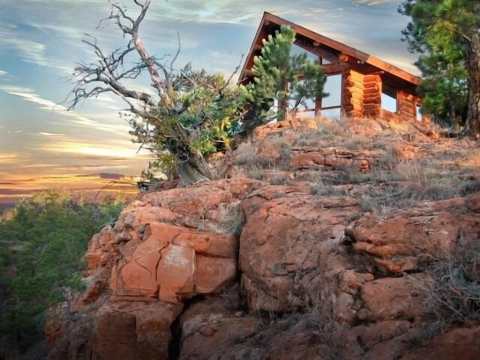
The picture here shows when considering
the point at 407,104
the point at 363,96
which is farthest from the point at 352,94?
the point at 407,104

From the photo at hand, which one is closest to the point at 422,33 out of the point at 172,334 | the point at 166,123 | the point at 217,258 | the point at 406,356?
the point at 166,123

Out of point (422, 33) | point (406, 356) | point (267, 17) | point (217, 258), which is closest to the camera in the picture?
point (406, 356)

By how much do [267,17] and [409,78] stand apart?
20.3 feet

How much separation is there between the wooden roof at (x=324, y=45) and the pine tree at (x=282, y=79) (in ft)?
3.80

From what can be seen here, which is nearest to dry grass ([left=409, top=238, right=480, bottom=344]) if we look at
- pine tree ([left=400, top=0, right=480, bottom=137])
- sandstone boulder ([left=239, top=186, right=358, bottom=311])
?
sandstone boulder ([left=239, top=186, right=358, bottom=311])

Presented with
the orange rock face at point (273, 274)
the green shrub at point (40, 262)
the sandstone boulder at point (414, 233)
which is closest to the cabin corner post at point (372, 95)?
the orange rock face at point (273, 274)

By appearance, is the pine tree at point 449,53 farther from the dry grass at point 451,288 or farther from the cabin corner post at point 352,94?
the dry grass at point 451,288

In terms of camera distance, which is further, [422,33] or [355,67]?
[355,67]

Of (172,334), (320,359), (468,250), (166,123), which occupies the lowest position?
(172,334)

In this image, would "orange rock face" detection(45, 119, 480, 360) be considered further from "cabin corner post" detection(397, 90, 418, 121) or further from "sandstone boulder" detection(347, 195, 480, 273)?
"cabin corner post" detection(397, 90, 418, 121)

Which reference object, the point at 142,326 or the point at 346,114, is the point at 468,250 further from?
the point at 346,114

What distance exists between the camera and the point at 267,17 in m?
22.2

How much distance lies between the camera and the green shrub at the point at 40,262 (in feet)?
58.4

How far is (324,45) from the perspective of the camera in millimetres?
21484
